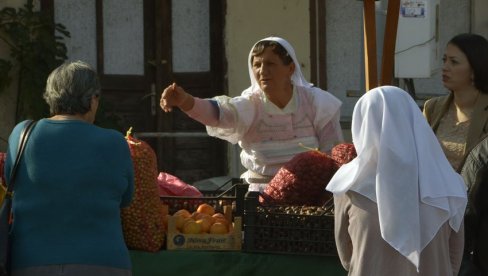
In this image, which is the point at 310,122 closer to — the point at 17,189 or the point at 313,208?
the point at 313,208

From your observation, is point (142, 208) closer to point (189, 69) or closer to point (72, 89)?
point (72, 89)

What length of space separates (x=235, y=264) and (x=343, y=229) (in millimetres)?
785

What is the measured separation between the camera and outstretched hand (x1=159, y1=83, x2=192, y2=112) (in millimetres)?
5051

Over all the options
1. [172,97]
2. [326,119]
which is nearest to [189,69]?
[326,119]

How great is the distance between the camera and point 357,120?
13.1 feet

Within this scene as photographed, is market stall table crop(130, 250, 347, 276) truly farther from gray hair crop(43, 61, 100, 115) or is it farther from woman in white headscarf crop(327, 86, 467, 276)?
gray hair crop(43, 61, 100, 115)

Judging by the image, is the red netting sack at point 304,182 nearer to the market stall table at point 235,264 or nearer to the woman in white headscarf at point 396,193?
the market stall table at point 235,264

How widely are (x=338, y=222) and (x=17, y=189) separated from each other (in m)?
1.14

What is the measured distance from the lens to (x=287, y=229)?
15.4 feet

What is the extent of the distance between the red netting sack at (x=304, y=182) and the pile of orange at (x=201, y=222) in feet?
0.64

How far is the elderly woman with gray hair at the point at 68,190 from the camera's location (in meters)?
3.88

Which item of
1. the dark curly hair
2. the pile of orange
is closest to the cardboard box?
the pile of orange

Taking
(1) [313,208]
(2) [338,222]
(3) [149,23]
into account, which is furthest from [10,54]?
(2) [338,222]

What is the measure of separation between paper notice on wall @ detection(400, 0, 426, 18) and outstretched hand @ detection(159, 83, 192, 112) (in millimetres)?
3966
